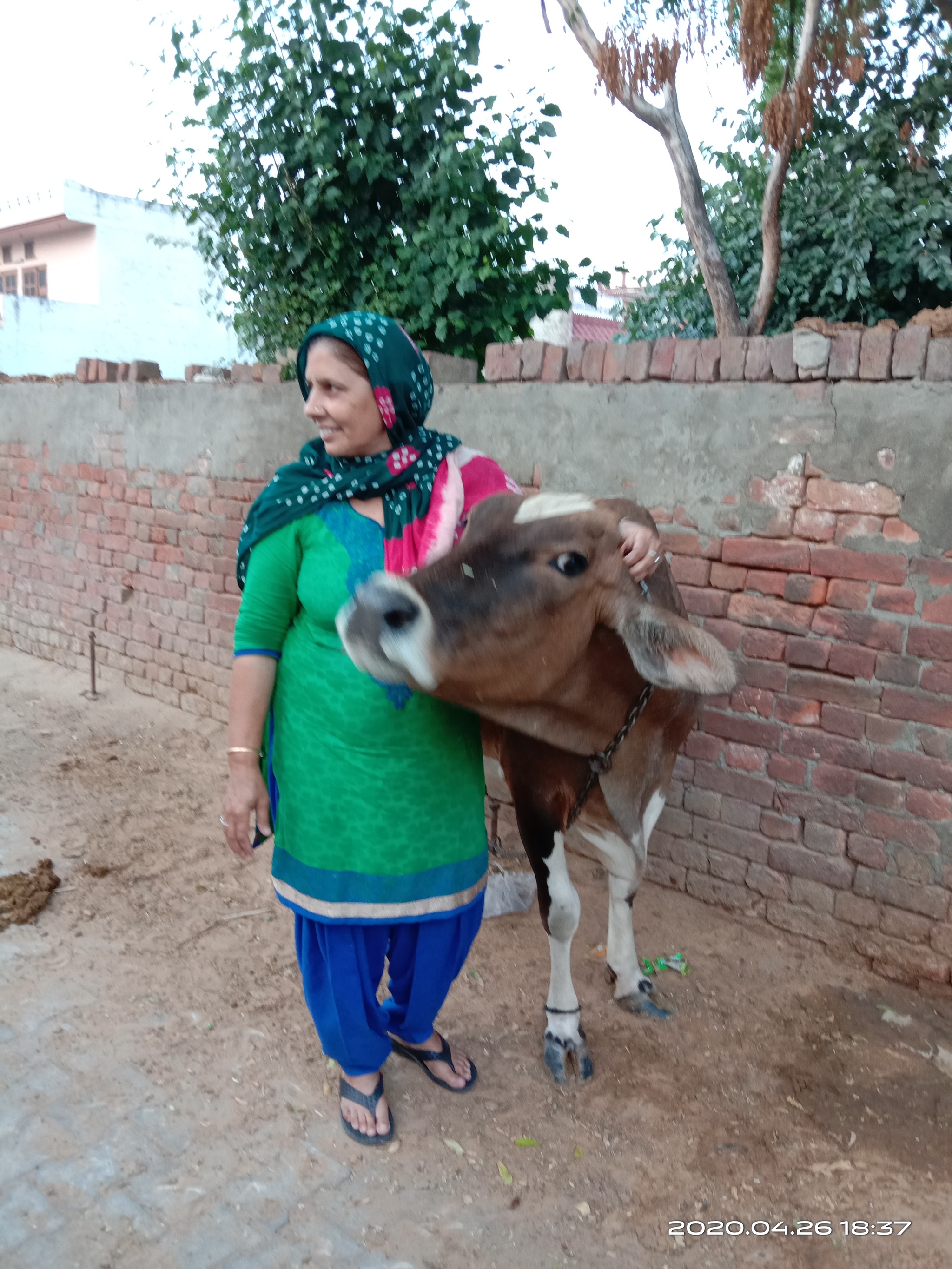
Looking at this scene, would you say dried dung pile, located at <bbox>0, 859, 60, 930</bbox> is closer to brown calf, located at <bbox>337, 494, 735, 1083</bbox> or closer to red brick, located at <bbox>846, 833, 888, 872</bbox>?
brown calf, located at <bbox>337, 494, 735, 1083</bbox>

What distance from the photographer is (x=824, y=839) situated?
10.2ft

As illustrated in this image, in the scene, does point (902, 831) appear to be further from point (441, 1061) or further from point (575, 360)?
point (575, 360)

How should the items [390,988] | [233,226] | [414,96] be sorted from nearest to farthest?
[390,988]
[414,96]
[233,226]

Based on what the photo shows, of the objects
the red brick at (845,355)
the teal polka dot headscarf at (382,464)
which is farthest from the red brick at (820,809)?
the teal polka dot headscarf at (382,464)

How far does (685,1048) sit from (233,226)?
5.09 meters

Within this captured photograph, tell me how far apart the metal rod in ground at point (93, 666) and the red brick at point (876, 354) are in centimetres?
472

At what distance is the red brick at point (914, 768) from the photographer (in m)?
2.84

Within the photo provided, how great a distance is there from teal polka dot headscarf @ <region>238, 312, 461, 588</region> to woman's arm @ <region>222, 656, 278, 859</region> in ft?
0.72

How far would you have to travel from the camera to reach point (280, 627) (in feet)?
6.81

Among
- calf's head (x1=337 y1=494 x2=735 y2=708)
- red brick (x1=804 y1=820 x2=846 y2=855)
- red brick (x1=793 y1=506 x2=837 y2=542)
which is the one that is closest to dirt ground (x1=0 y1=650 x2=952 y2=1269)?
red brick (x1=804 y1=820 x2=846 y2=855)

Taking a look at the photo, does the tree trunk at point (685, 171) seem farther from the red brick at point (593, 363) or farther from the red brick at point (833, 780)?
the red brick at point (833, 780)

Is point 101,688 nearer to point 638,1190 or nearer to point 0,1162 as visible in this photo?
point 0,1162

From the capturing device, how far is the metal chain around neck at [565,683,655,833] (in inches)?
89.5

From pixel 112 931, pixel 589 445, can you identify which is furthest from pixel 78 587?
pixel 589 445
